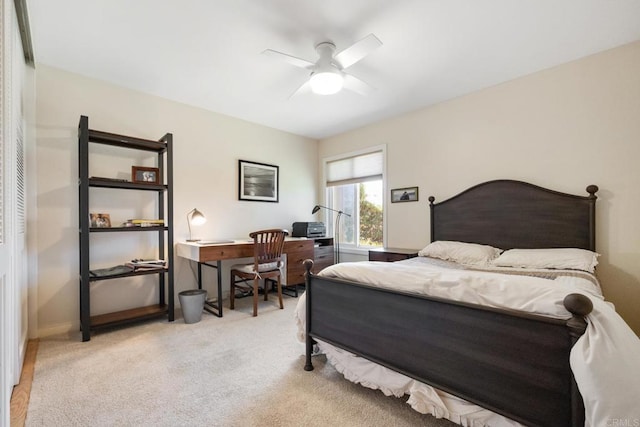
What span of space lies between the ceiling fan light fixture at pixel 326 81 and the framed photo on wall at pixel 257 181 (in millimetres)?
1970

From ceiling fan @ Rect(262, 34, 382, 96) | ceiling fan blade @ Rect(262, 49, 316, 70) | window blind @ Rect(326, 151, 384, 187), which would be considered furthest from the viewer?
window blind @ Rect(326, 151, 384, 187)

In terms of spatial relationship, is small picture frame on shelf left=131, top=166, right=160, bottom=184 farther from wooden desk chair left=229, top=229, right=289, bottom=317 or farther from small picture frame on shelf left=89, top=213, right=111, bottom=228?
wooden desk chair left=229, top=229, right=289, bottom=317

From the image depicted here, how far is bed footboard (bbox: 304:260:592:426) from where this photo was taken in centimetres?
102

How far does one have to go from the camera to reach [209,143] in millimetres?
3672

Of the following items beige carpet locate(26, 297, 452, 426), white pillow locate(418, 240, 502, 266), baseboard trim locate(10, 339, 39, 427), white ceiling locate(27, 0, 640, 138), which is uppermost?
white ceiling locate(27, 0, 640, 138)

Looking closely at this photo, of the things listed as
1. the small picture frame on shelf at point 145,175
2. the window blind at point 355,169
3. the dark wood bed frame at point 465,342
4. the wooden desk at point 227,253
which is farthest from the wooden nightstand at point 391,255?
the small picture frame on shelf at point 145,175

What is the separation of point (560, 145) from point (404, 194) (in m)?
1.62

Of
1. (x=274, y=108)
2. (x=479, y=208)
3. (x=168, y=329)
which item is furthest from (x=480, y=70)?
(x=168, y=329)

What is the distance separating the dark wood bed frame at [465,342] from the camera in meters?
1.02

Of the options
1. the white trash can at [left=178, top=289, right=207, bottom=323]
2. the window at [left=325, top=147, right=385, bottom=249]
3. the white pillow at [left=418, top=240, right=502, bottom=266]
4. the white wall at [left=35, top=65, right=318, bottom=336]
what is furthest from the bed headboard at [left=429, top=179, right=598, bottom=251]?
the white trash can at [left=178, top=289, right=207, bottom=323]

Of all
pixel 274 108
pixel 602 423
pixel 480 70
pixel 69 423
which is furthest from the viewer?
pixel 274 108

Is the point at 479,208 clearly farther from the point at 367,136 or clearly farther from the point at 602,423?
the point at 602,423

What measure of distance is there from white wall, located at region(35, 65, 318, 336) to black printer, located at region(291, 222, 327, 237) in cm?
47

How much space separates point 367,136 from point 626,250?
3.00 metres
